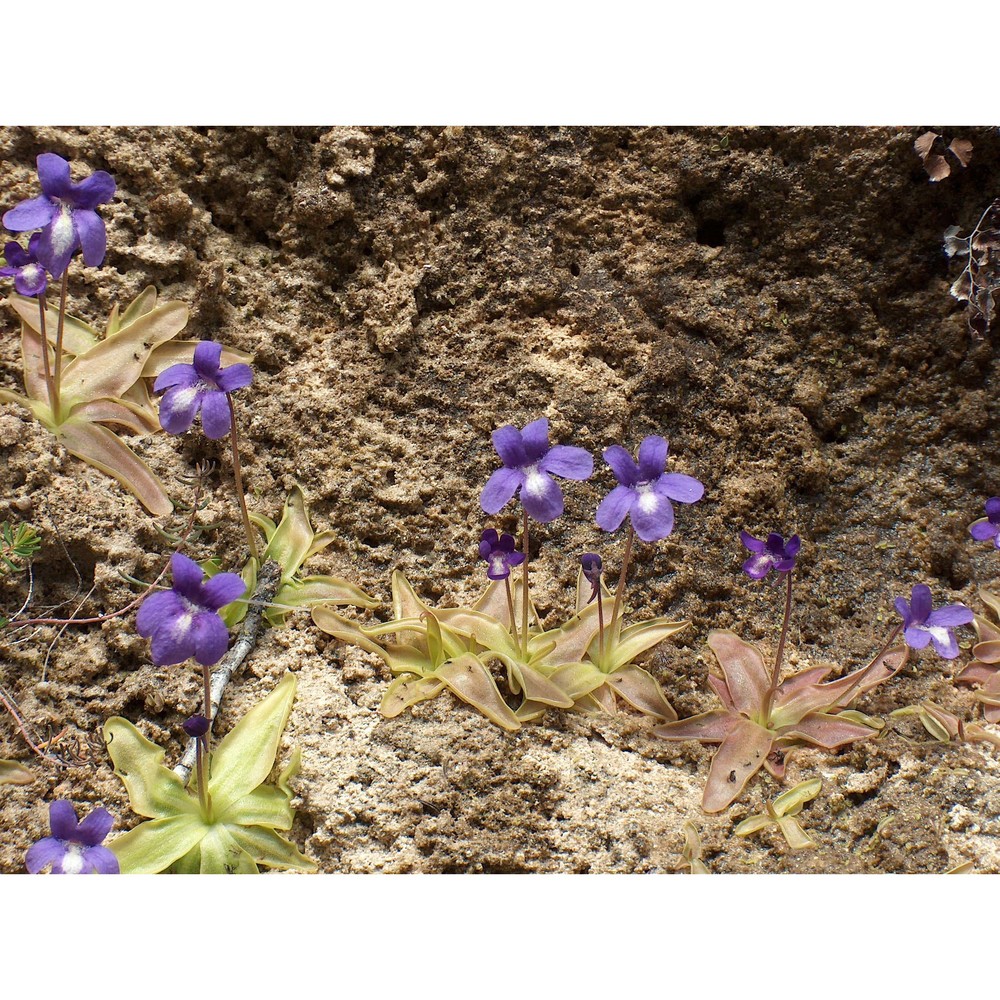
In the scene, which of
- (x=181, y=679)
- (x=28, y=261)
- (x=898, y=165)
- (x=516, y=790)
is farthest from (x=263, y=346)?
(x=898, y=165)

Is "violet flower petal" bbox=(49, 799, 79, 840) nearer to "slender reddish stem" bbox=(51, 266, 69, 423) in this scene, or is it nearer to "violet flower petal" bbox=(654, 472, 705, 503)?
"slender reddish stem" bbox=(51, 266, 69, 423)

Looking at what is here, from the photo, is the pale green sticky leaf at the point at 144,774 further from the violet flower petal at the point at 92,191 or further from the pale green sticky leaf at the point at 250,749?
the violet flower petal at the point at 92,191

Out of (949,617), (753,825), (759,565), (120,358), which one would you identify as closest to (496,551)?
(759,565)

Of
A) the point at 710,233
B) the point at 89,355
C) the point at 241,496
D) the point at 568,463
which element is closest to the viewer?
the point at 568,463

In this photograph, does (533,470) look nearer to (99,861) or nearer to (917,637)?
(917,637)

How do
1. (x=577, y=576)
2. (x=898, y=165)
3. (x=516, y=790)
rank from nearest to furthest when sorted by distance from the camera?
(x=516, y=790) < (x=577, y=576) < (x=898, y=165)

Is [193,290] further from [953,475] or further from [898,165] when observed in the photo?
[953,475]
